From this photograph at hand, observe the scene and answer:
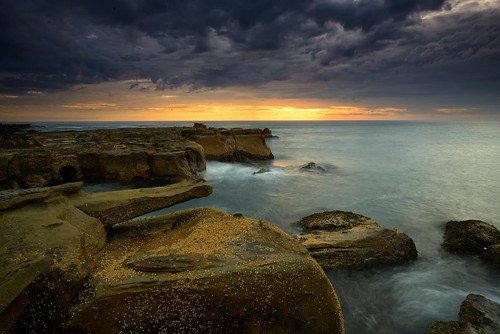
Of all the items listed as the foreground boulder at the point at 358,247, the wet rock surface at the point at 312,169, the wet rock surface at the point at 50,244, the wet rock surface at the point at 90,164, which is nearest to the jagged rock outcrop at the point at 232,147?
the wet rock surface at the point at 312,169

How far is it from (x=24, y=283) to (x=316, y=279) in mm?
3181

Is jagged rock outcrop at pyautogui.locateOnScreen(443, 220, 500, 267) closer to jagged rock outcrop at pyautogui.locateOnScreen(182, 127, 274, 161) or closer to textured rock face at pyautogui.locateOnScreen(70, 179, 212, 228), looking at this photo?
textured rock face at pyautogui.locateOnScreen(70, 179, 212, 228)

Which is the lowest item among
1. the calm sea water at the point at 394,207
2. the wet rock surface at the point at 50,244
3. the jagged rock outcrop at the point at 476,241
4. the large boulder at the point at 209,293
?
the calm sea water at the point at 394,207

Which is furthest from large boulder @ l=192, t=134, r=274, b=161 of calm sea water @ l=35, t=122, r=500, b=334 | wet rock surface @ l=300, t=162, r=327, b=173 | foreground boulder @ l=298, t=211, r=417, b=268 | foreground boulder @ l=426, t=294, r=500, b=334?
foreground boulder @ l=426, t=294, r=500, b=334

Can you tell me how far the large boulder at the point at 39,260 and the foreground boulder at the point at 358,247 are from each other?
4253mm

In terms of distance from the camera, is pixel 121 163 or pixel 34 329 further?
pixel 121 163

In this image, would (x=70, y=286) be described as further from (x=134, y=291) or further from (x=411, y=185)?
(x=411, y=185)

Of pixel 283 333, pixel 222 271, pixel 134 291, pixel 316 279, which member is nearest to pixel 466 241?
pixel 316 279

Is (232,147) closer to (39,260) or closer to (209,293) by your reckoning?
(209,293)

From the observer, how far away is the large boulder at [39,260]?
302cm

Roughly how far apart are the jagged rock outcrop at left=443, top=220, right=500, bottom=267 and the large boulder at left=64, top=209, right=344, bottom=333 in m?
5.49

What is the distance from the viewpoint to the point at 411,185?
16016 millimetres

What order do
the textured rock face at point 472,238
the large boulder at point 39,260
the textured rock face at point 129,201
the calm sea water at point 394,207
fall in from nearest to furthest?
the large boulder at point 39,260 < the textured rock face at point 129,201 < the calm sea water at point 394,207 < the textured rock face at point 472,238

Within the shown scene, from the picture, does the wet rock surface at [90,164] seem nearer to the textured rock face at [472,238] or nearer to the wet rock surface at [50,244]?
the wet rock surface at [50,244]
